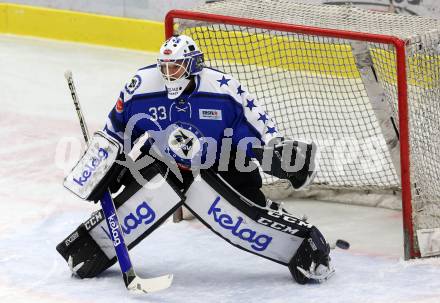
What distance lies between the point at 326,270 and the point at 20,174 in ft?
6.92

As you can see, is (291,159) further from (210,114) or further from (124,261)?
(124,261)

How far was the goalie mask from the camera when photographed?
479 centimetres

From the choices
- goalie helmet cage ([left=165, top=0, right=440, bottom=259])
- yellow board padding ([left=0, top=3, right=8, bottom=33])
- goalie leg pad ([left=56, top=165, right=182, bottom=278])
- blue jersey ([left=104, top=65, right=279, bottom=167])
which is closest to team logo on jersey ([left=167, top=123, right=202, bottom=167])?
blue jersey ([left=104, top=65, right=279, bottom=167])

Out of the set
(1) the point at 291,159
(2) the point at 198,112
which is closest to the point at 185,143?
(2) the point at 198,112

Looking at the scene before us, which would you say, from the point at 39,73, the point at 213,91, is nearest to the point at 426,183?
the point at 213,91

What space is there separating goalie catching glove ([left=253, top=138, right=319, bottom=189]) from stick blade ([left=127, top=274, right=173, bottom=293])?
583 millimetres

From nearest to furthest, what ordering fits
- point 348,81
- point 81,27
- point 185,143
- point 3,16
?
1. point 185,143
2. point 348,81
3. point 81,27
4. point 3,16

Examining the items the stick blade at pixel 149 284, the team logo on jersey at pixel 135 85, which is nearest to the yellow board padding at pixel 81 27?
the team logo on jersey at pixel 135 85

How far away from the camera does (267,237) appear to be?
4.89 m

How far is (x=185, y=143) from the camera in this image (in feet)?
16.1

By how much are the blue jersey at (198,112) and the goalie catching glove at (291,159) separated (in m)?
0.05

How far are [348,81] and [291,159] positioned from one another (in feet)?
3.45

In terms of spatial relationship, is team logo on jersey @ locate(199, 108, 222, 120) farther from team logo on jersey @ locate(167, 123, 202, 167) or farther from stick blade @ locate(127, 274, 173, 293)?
stick blade @ locate(127, 274, 173, 293)

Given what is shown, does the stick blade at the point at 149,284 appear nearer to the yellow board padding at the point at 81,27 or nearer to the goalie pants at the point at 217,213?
the goalie pants at the point at 217,213
